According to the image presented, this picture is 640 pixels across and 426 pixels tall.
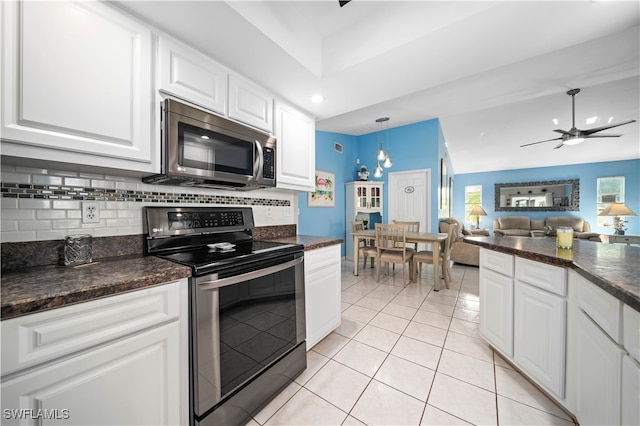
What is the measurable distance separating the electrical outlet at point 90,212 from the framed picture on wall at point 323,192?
3.26 meters

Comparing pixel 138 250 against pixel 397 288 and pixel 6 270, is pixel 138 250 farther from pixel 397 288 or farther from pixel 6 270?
pixel 397 288

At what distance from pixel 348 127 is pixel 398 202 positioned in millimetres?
1895

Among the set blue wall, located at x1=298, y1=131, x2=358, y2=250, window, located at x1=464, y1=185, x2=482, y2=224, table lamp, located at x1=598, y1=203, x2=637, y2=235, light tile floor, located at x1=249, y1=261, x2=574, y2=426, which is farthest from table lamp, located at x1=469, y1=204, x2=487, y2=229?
light tile floor, located at x1=249, y1=261, x2=574, y2=426

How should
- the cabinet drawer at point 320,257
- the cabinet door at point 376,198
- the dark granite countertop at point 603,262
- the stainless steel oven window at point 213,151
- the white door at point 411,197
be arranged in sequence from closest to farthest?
the dark granite countertop at point 603,262, the stainless steel oven window at point 213,151, the cabinet drawer at point 320,257, the white door at point 411,197, the cabinet door at point 376,198

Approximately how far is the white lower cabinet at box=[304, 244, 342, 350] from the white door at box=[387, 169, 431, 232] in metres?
3.21

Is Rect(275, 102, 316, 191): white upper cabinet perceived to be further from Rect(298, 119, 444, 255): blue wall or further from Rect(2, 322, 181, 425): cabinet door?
Rect(298, 119, 444, 255): blue wall

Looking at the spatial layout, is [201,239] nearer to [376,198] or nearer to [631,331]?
[631,331]

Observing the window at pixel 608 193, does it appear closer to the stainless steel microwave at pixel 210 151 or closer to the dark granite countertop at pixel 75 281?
the stainless steel microwave at pixel 210 151

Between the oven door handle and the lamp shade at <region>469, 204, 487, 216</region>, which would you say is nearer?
the oven door handle

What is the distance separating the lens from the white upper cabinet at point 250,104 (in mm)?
1639

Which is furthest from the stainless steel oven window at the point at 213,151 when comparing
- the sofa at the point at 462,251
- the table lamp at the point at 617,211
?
the table lamp at the point at 617,211

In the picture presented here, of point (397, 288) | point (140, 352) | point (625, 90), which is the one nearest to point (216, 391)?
point (140, 352)

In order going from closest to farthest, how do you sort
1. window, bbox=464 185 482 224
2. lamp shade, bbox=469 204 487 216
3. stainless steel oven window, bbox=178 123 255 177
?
stainless steel oven window, bbox=178 123 255 177
lamp shade, bbox=469 204 487 216
window, bbox=464 185 482 224

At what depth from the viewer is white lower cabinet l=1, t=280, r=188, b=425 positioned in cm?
67
